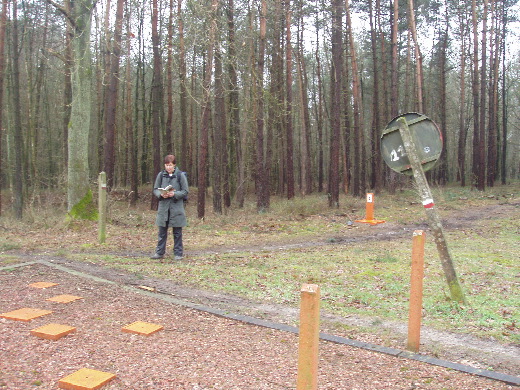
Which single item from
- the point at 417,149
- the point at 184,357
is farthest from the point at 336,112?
the point at 184,357

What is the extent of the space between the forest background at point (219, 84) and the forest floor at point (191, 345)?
6708 mm

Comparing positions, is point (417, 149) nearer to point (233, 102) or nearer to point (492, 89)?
point (233, 102)

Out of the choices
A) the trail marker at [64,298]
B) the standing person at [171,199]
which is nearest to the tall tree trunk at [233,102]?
the standing person at [171,199]

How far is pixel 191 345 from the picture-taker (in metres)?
4.01

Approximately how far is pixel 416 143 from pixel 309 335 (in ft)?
10.7

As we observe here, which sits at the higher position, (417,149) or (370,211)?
(417,149)

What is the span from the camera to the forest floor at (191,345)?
11.0 ft

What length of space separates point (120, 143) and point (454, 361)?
31932 millimetres

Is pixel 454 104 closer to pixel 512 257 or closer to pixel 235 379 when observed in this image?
pixel 512 257

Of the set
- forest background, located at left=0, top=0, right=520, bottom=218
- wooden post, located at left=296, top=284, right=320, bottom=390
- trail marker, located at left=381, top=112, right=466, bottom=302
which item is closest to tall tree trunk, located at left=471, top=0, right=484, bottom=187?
forest background, located at left=0, top=0, right=520, bottom=218

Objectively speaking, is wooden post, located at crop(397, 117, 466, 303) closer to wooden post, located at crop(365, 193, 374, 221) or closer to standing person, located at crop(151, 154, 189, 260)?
standing person, located at crop(151, 154, 189, 260)

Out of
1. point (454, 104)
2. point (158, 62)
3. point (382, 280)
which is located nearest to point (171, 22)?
point (158, 62)

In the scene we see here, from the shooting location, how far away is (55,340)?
157 inches

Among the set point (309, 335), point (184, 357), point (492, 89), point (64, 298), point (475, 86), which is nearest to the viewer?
point (309, 335)
